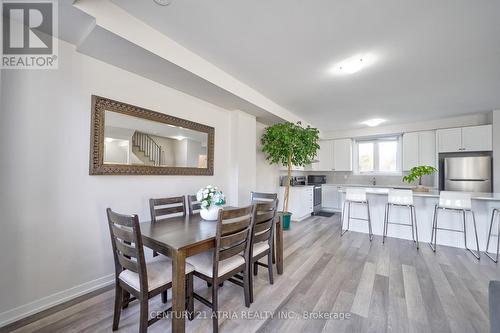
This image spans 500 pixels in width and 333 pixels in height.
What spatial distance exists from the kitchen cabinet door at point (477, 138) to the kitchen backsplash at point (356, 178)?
1.03m

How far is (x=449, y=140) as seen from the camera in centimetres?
457

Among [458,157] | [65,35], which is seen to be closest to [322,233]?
[458,157]

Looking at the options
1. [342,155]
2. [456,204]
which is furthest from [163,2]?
[342,155]

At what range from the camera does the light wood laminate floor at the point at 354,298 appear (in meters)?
1.63

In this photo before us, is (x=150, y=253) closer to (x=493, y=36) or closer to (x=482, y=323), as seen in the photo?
(x=482, y=323)

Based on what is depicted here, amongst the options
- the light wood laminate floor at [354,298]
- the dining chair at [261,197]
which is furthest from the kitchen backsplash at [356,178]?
the dining chair at [261,197]

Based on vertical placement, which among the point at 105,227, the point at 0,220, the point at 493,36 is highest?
the point at 493,36

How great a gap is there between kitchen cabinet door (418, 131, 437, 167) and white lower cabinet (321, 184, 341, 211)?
2.16 metres

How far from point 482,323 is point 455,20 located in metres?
2.62

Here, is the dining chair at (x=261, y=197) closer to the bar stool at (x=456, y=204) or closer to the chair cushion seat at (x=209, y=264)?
the chair cushion seat at (x=209, y=264)

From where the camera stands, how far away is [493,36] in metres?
2.02

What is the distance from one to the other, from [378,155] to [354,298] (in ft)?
16.7

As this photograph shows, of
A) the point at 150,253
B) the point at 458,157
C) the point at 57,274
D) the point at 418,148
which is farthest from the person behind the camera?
the point at 418,148

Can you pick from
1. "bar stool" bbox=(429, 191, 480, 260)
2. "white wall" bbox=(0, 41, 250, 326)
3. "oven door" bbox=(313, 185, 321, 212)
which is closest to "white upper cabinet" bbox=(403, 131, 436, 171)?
"bar stool" bbox=(429, 191, 480, 260)
